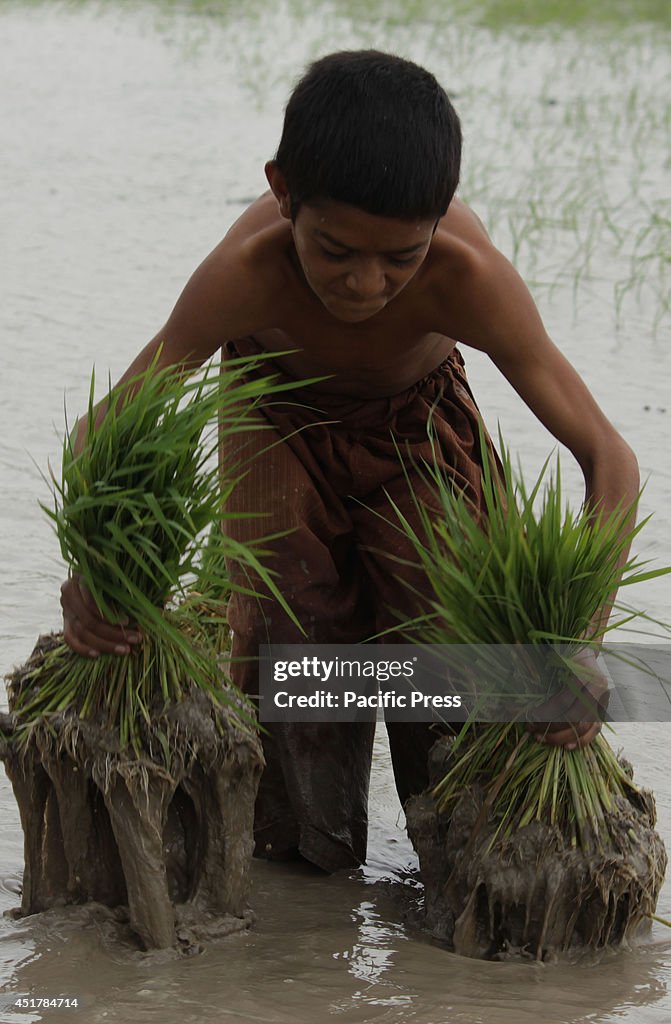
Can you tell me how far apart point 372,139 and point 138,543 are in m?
0.74

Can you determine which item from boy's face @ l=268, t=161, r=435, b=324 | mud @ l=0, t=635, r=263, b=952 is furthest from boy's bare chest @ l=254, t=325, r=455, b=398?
mud @ l=0, t=635, r=263, b=952

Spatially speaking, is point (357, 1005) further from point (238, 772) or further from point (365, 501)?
point (365, 501)

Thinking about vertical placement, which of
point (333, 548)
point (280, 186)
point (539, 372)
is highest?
point (280, 186)

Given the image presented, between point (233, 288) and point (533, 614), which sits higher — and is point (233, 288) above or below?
above

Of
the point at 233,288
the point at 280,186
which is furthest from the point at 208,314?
the point at 280,186

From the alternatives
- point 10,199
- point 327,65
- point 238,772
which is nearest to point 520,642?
point 238,772

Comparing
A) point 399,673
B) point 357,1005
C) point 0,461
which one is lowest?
point 357,1005

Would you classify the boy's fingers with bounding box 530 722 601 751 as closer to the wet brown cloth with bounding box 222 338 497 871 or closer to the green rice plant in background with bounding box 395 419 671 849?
the green rice plant in background with bounding box 395 419 671 849

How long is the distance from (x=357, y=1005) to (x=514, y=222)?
5.77 meters

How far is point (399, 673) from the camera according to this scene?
296 cm

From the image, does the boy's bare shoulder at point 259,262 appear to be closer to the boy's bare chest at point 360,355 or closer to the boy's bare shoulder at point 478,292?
the boy's bare chest at point 360,355

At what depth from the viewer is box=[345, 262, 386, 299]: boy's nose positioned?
255 centimetres

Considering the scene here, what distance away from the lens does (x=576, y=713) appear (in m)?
2.57

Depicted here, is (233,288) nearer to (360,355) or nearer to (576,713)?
(360,355)
